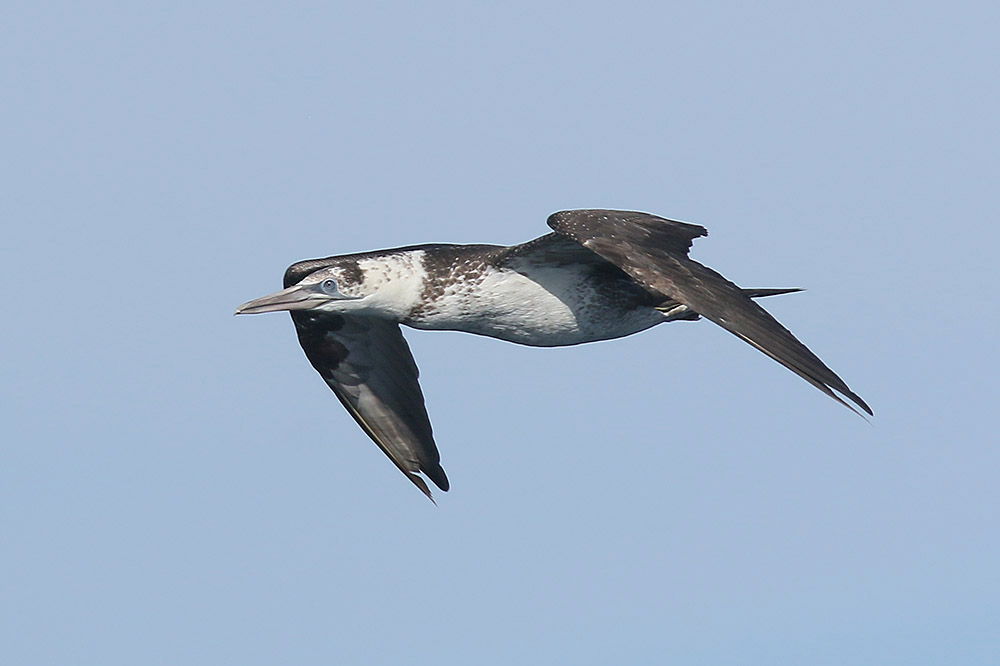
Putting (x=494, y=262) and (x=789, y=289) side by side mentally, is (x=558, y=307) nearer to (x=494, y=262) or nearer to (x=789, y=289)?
(x=494, y=262)

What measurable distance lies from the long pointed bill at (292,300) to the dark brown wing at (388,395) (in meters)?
1.81

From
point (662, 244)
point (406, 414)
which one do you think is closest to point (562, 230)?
point (662, 244)

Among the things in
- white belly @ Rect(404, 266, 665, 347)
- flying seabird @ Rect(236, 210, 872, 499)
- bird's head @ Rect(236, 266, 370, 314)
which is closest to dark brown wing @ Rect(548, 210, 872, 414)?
flying seabird @ Rect(236, 210, 872, 499)

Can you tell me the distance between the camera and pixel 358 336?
1432cm

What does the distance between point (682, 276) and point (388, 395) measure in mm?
4458

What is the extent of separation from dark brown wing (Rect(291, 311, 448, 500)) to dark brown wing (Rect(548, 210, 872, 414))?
315 cm

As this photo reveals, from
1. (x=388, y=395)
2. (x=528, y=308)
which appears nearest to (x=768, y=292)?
(x=528, y=308)

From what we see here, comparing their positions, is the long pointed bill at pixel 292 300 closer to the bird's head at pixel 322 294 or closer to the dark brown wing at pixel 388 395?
the bird's head at pixel 322 294

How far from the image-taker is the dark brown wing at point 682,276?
10047 mm

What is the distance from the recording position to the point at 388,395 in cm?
1459

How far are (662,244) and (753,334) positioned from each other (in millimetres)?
1854

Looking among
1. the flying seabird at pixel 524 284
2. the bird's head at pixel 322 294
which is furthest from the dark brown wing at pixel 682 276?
the bird's head at pixel 322 294

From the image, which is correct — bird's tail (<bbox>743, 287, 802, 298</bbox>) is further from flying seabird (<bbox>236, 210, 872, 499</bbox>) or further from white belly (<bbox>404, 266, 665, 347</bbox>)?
white belly (<bbox>404, 266, 665, 347</bbox>)

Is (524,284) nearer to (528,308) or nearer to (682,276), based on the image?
(528,308)
